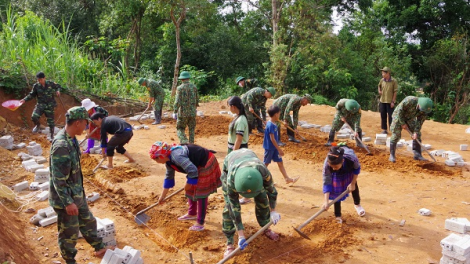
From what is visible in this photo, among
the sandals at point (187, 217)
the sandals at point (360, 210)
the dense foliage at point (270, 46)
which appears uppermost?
the dense foliage at point (270, 46)

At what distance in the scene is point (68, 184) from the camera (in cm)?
408

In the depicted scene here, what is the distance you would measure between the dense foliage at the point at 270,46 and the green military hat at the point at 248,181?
9.31m

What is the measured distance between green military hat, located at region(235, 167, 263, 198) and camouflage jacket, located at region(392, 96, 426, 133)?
16.0 feet

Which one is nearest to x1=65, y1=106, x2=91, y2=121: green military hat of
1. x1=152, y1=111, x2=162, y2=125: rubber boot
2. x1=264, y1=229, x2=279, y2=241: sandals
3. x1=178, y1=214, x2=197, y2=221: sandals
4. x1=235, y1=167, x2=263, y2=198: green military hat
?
x1=235, y1=167, x2=263, y2=198: green military hat

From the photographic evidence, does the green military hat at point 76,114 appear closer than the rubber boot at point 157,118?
Yes

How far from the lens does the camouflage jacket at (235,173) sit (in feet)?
13.1

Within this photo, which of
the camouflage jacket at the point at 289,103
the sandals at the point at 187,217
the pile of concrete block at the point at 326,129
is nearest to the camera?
the sandals at the point at 187,217

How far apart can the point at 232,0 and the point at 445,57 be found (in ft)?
34.4

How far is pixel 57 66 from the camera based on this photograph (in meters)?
12.3

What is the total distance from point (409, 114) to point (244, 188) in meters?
5.25

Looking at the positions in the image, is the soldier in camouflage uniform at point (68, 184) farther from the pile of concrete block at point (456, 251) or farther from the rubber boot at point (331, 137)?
the rubber boot at point (331, 137)

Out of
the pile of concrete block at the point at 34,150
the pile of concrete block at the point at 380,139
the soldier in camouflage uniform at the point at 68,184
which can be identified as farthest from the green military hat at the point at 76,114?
the pile of concrete block at the point at 380,139

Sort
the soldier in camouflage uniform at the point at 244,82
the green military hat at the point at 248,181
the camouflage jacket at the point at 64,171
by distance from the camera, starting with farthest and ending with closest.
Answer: the soldier in camouflage uniform at the point at 244,82, the camouflage jacket at the point at 64,171, the green military hat at the point at 248,181

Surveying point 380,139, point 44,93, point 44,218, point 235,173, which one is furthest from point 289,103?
point 44,93
